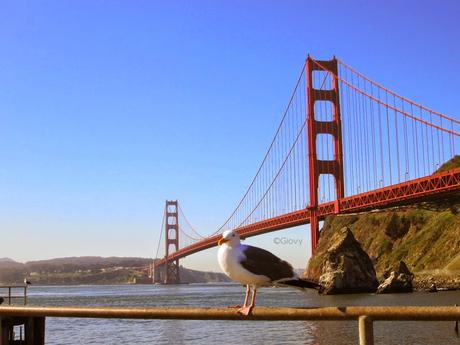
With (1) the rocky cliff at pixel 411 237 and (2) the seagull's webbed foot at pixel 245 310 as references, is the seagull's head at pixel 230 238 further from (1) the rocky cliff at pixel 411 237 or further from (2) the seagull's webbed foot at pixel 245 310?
(1) the rocky cliff at pixel 411 237

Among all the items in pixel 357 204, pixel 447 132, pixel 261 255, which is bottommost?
pixel 261 255

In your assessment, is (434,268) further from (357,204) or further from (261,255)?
(261,255)

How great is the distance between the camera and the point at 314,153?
292 ft

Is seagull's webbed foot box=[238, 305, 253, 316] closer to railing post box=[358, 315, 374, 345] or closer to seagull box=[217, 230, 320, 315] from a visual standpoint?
seagull box=[217, 230, 320, 315]

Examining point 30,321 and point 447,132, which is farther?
Result: point 447,132

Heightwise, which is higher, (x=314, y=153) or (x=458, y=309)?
(x=314, y=153)

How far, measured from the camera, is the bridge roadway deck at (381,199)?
59219mm

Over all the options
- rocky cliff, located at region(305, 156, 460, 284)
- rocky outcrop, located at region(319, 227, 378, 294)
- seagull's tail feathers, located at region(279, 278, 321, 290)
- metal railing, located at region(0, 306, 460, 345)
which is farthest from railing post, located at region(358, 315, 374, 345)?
rocky outcrop, located at region(319, 227, 378, 294)

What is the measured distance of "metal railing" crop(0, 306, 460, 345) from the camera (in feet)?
11.2

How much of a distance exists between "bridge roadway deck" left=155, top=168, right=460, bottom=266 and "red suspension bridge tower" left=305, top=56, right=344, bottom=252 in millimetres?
1601

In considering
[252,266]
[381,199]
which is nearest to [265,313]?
[252,266]

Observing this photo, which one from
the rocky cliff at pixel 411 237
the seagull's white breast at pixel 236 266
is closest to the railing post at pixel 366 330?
the seagull's white breast at pixel 236 266

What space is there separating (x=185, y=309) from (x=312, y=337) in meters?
24.3

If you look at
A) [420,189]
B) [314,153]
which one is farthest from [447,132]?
[314,153]
